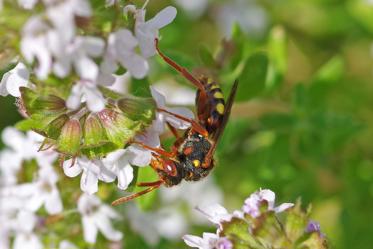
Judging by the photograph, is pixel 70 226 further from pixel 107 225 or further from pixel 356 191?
pixel 356 191

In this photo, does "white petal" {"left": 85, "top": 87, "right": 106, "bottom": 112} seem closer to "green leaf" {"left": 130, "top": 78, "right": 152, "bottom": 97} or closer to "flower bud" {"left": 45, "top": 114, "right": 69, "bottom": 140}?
"flower bud" {"left": 45, "top": 114, "right": 69, "bottom": 140}

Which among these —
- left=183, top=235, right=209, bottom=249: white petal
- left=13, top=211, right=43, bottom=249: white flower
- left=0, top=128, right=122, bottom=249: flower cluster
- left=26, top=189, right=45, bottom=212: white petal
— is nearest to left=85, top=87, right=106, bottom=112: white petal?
left=183, top=235, right=209, bottom=249: white petal

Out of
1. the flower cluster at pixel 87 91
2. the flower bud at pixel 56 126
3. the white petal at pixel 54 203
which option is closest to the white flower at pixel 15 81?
the flower cluster at pixel 87 91

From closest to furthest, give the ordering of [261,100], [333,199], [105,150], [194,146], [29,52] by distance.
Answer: [29,52], [105,150], [194,146], [261,100], [333,199]

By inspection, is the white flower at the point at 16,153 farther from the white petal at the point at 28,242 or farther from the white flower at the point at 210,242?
the white flower at the point at 210,242

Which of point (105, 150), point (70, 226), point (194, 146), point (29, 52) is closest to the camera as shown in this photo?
point (29, 52)

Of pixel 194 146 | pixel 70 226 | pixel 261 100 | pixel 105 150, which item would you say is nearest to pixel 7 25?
pixel 105 150

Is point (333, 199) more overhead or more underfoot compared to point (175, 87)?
more underfoot
